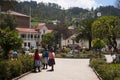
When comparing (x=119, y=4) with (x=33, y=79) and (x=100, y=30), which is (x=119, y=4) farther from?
(x=33, y=79)

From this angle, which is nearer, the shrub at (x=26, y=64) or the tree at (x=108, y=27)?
the shrub at (x=26, y=64)

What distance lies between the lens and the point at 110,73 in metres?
18.8

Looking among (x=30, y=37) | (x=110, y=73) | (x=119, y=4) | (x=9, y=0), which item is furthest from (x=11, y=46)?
(x=30, y=37)

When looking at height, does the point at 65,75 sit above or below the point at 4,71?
below

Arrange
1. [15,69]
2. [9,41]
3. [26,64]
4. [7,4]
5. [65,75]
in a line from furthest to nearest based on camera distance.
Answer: [9,41], [26,64], [65,75], [7,4], [15,69]

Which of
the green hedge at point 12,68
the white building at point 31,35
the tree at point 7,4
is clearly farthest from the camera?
the white building at point 31,35

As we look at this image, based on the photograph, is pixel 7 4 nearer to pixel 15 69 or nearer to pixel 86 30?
pixel 15 69

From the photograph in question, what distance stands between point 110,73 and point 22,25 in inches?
4171

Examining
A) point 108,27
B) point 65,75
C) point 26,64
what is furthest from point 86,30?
point 65,75

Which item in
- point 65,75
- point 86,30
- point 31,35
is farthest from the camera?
point 31,35

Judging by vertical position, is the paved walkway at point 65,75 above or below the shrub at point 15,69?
below

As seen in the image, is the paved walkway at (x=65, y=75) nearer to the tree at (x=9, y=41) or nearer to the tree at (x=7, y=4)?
the tree at (x=9, y=41)

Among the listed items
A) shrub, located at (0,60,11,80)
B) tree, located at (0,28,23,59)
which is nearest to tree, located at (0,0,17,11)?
shrub, located at (0,60,11,80)

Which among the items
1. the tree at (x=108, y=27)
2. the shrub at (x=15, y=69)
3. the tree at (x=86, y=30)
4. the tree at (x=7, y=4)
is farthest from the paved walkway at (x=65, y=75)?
the tree at (x=86, y=30)
